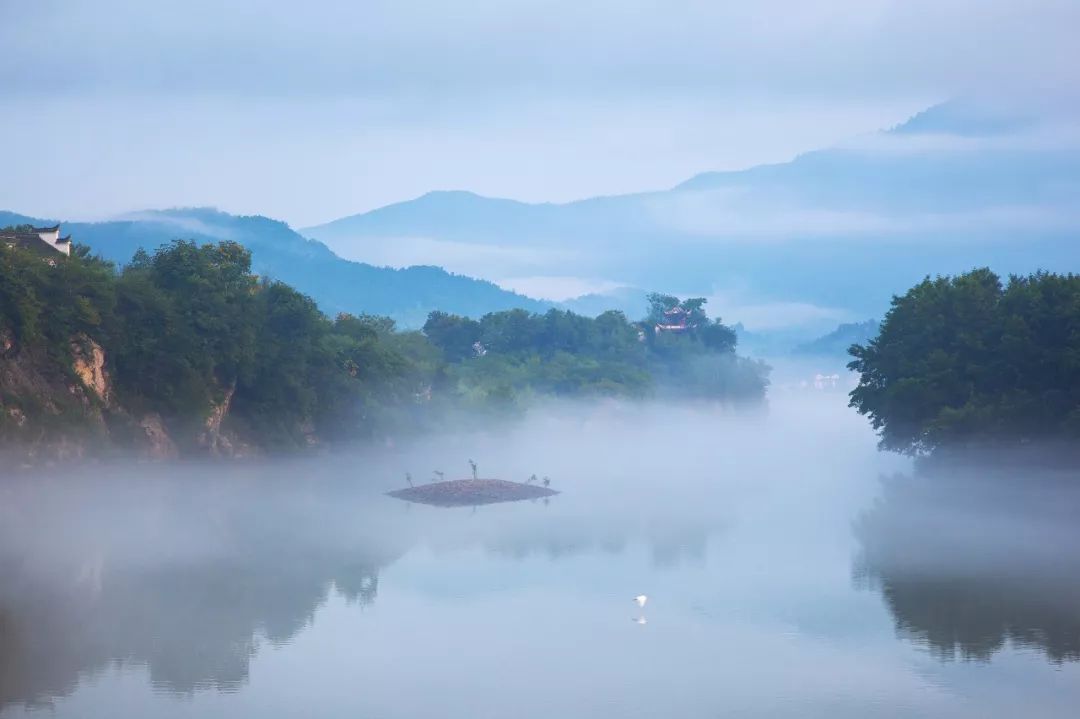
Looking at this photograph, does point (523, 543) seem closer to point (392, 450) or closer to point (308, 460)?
point (308, 460)

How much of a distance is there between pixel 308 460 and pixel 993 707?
50.5m

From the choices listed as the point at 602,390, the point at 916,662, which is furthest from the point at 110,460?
the point at 602,390

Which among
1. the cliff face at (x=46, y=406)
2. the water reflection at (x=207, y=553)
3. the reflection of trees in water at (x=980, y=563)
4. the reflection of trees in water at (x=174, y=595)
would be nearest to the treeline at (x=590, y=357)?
the cliff face at (x=46, y=406)

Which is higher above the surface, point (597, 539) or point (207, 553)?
point (207, 553)

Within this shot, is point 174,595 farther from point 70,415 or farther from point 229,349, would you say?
point 229,349

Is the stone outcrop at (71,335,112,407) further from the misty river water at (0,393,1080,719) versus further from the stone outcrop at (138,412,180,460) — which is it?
the misty river water at (0,393,1080,719)

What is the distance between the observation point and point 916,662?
26.8 meters

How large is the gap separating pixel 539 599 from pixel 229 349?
36.4 metres

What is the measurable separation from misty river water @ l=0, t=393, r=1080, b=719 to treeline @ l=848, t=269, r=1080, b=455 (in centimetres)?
237

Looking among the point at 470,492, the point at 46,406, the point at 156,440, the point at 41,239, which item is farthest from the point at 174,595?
the point at 41,239

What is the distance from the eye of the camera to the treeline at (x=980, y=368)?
5625cm

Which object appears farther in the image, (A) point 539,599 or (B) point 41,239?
(B) point 41,239

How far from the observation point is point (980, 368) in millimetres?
58812

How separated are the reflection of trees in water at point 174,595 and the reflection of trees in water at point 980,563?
1320cm
